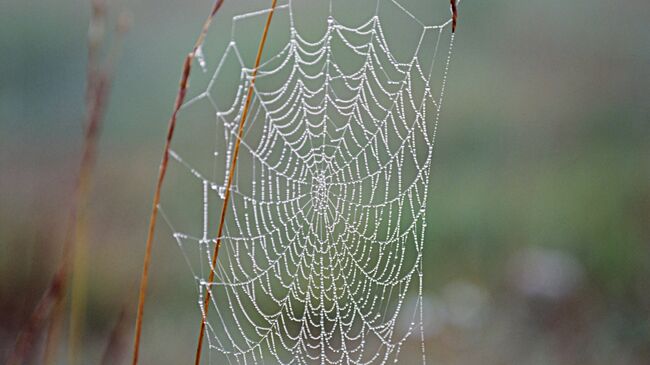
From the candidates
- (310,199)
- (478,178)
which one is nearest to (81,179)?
(310,199)

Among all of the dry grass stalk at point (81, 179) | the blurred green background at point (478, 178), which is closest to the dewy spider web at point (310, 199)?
the blurred green background at point (478, 178)

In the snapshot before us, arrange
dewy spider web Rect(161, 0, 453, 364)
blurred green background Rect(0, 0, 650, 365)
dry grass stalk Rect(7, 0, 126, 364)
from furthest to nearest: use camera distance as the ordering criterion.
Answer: blurred green background Rect(0, 0, 650, 365)
dewy spider web Rect(161, 0, 453, 364)
dry grass stalk Rect(7, 0, 126, 364)

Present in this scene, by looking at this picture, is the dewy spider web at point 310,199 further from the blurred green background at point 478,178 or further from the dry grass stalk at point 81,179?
the dry grass stalk at point 81,179

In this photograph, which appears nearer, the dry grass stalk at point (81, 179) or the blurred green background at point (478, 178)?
the dry grass stalk at point (81, 179)

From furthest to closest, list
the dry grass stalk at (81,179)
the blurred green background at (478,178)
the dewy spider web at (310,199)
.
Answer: the blurred green background at (478,178), the dewy spider web at (310,199), the dry grass stalk at (81,179)

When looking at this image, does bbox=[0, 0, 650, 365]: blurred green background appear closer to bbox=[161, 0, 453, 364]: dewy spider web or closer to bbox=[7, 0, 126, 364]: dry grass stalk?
bbox=[161, 0, 453, 364]: dewy spider web

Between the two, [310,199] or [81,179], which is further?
[310,199]

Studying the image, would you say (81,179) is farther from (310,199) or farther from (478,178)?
(478,178)

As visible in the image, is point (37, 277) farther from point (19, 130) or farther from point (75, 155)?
point (19, 130)

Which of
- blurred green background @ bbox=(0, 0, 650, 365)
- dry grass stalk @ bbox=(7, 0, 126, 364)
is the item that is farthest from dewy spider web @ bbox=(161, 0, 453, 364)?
dry grass stalk @ bbox=(7, 0, 126, 364)
